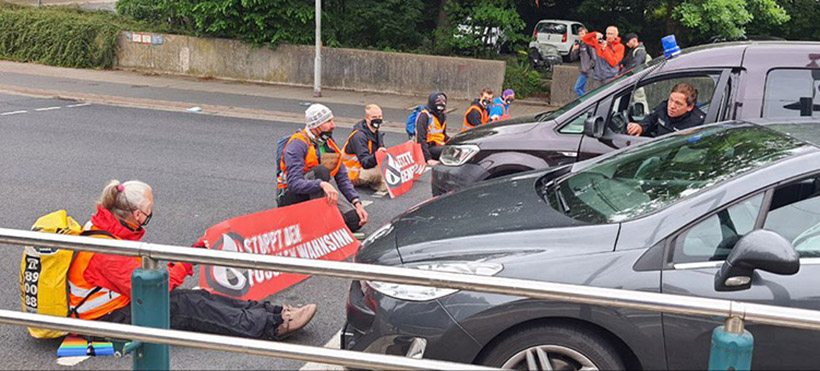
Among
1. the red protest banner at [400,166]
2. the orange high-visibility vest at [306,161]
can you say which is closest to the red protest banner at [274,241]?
the orange high-visibility vest at [306,161]

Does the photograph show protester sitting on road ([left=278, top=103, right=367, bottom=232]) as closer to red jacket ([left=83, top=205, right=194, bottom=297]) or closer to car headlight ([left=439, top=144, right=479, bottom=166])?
car headlight ([left=439, top=144, right=479, bottom=166])

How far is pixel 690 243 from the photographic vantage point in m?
4.05

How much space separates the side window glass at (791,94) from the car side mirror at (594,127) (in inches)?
52.6

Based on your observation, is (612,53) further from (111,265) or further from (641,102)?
(111,265)

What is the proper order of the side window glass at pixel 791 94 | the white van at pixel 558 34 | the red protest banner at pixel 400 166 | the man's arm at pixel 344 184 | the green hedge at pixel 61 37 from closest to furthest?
the side window glass at pixel 791 94
the man's arm at pixel 344 184
the red protest banner at pixel 400 166
the green hedge at pixel 61 37
the white van at pixel 558 34

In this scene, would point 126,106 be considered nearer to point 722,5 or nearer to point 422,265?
point 722,5

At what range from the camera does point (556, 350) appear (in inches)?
157

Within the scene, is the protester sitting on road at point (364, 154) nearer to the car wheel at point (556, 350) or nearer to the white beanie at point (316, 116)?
the white beanie at point (316, 116)

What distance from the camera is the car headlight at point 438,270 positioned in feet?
13.4

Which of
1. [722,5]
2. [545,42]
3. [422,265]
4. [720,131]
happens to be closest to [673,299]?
[422,265]

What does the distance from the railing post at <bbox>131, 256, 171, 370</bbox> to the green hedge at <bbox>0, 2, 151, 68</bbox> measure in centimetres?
2216

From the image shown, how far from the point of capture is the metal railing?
2.62 m

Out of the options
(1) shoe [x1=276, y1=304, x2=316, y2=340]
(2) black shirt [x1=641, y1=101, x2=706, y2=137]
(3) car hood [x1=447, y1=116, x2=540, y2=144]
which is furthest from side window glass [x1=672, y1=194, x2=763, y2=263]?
(3) car hood [x1=447, y1=116, x2=540, y2=144]

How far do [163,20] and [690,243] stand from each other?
76.8 ft
